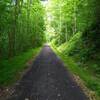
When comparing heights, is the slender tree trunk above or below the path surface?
above

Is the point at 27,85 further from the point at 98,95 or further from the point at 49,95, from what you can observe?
the point at 98,95

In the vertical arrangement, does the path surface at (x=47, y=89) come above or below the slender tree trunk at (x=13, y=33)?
below

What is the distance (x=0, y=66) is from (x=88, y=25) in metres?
11.9

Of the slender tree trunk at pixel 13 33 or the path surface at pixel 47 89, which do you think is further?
the slender tree trunk at pixel 13 33

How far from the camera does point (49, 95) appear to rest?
9133mm

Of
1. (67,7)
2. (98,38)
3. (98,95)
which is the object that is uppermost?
(67,7)

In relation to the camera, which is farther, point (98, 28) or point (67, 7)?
point (67, 7)

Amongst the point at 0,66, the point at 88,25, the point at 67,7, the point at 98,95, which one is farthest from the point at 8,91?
the point at 67,7

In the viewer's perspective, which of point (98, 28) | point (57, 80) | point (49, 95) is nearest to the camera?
point (49, 95)

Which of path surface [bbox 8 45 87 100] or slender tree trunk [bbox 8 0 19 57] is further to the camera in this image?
slender tree trunk [bbox 8 0 19 57]

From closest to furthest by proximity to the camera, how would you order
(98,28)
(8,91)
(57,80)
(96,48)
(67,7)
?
(8,91) < (57,80) < (96,48) < (98,28) < (67,7)

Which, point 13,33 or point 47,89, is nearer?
point 47,89

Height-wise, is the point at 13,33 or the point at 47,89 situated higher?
the point at 13,33

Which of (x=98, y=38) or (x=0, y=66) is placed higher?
(x=98, y=38)
